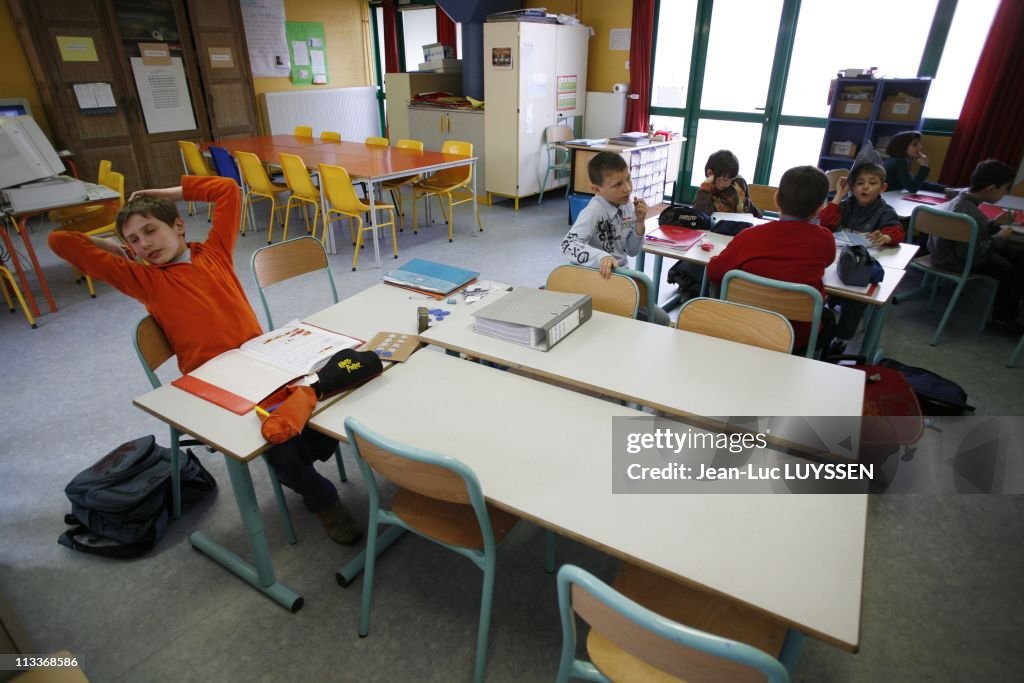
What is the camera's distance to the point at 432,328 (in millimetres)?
1999

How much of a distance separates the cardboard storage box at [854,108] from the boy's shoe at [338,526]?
5318 millimetres

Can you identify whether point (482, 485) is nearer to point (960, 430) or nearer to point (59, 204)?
point (960, 430)

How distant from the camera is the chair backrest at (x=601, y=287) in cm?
209

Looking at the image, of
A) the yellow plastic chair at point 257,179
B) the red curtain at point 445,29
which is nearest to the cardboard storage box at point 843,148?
the red curtain at point 445,29

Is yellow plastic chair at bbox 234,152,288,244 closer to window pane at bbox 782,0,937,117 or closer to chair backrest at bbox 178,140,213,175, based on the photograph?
chair backrest at bbox 178,140,213,175

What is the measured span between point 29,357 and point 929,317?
5613 millimetres

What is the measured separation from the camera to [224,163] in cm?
536

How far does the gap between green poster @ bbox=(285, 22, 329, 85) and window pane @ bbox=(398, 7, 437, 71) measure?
1180 millimetres

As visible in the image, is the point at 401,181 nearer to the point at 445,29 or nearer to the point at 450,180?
the point at 450,180

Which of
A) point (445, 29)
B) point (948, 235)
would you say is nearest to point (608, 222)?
point (948, 235)

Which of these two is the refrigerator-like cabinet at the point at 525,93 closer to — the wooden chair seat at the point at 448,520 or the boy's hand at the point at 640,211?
the boy's hand at the point at 640,211

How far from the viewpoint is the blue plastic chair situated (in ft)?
4.06

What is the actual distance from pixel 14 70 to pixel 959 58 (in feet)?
28.8

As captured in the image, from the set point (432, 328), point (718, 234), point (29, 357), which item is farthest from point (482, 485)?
point (29, 357)
